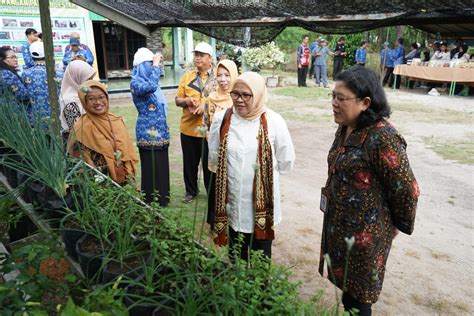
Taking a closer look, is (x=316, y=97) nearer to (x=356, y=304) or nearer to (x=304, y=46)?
(x=304, y=46)

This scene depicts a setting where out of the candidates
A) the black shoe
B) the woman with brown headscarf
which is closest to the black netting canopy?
the woman with brown headscarf

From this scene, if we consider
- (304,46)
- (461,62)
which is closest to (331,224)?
(461,62)

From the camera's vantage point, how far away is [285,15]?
2.57 metres

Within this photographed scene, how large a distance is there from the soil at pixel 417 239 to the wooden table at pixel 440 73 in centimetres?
648

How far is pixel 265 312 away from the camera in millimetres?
1223

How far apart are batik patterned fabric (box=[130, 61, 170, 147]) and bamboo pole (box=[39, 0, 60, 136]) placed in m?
1.04

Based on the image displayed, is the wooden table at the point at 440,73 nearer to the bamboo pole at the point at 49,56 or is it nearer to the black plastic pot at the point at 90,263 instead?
the bamboo pole at the point at 49,56

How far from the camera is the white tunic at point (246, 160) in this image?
240cm

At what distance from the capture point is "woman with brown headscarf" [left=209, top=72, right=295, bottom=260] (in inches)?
94.0

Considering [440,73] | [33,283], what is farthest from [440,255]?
[440,73]

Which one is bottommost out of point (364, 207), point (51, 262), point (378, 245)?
point (51, 262)

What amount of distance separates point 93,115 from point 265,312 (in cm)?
221

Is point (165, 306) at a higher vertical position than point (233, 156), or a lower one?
lower

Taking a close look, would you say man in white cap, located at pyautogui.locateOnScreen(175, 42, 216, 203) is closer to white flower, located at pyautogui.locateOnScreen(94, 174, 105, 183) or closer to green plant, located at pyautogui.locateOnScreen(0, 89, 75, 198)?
white flower, located at pyautogui.locateOnScreen(94, 174, 105, 183)
